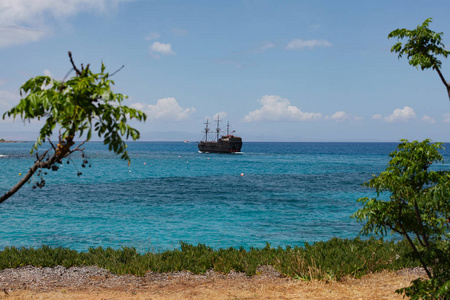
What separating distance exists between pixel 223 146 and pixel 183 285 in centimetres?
12693

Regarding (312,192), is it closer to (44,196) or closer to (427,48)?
(44,196)

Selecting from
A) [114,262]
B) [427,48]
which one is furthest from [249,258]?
[427,48]

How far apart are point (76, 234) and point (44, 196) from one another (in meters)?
16.6

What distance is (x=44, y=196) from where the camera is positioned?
120ft

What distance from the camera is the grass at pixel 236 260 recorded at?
11578 millimetres

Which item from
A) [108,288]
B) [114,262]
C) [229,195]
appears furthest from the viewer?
[229,195]

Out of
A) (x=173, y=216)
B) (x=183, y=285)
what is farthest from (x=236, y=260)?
(x=173, y=216)

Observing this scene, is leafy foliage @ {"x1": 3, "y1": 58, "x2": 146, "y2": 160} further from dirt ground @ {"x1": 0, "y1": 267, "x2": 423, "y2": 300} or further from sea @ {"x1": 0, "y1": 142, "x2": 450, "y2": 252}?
sea @ {"x1": 0, "y1": 142, "x2": 450, "y2": 252}

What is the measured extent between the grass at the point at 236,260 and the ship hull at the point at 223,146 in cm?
12327

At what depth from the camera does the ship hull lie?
137038 mm

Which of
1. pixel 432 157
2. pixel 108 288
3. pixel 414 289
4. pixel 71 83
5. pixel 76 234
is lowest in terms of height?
pixel 76 234

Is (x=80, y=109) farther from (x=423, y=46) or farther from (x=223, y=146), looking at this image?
(x=223, y=146)

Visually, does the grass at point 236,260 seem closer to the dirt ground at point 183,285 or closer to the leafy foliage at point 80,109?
the dirt ground at point 183,285

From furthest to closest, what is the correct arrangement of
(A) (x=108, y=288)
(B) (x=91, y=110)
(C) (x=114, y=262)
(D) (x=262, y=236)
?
1. (D) (x=262, y=236)
2. (C) (x=114, y=262)
3. (A) (x=108, y=288)
4. (B) (x=91, y=110)
